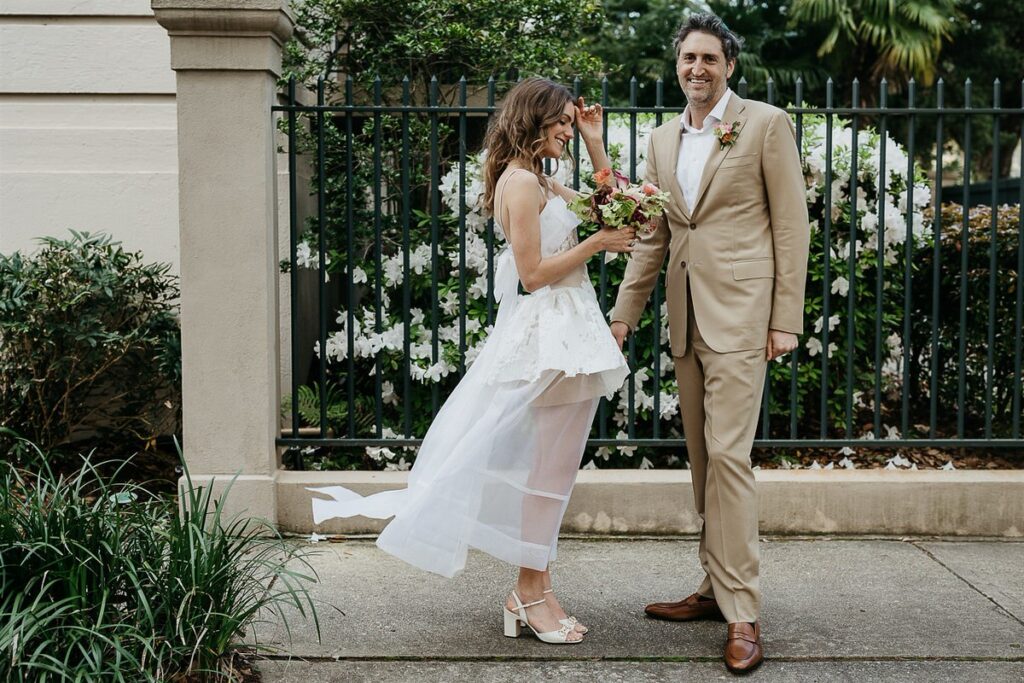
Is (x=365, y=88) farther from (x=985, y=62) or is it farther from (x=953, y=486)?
(x=985, y=62)

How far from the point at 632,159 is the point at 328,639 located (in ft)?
9.46

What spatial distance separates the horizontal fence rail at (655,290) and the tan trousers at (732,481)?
143 cm

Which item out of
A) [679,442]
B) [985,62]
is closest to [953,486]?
[679,442]

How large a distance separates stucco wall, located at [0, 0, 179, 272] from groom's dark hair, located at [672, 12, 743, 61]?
409 cm

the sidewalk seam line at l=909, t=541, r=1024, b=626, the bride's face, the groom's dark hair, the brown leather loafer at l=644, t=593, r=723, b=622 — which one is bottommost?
the sidewalk seam line at l=909, t=541, r=1024, b=626

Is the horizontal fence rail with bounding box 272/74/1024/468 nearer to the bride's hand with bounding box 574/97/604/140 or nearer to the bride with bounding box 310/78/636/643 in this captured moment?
the bride's hand with bounding box 574/97/604/140

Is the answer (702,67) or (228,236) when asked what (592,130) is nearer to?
(702,67)

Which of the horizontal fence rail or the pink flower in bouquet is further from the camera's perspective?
the horizontal fence rail

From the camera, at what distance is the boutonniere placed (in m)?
4.12

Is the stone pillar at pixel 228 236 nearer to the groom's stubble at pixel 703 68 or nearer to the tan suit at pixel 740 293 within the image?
the groom's stubble at pixel 703 68

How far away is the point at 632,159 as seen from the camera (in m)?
5.72

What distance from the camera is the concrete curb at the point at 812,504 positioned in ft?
18.7

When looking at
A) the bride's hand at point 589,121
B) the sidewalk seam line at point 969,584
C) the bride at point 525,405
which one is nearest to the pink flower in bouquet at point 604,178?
the bride at point 525,405

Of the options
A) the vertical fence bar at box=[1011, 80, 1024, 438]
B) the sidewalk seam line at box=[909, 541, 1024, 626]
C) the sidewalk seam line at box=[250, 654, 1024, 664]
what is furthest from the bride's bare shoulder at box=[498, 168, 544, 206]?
the vertical fence bar at box=[1011, 80, 1024, 438]
